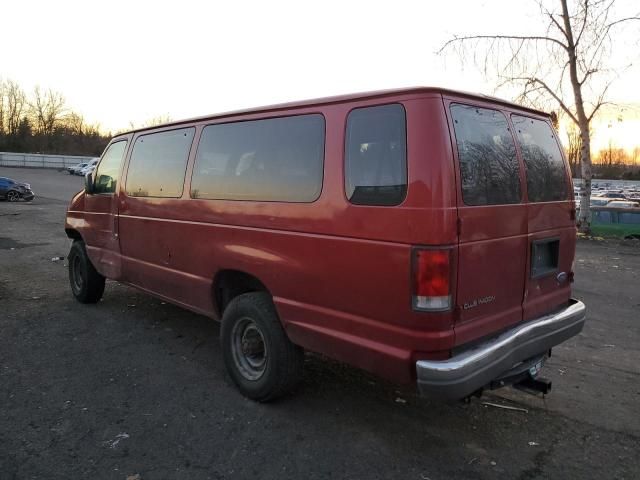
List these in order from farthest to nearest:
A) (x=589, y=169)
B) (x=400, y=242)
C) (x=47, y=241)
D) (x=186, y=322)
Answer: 1. (x=589, y=169)
2. (x=47, y=241)
3. (x=186, y=322)
4. (x=400, y=242)

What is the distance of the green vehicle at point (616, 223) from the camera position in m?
14.4

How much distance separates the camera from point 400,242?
2756 mm

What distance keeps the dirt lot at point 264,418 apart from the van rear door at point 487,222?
0.85 metres

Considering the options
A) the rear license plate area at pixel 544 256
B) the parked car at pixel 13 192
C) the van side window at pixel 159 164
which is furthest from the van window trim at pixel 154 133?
the parked car at pixel 13 192

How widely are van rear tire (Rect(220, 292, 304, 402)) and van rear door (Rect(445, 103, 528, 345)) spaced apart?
1291 millimetres

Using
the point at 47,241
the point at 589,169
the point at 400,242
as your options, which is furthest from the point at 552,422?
the point at 589,169

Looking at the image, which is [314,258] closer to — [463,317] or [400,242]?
[400,242]

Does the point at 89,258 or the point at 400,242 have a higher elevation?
the point at 400,242

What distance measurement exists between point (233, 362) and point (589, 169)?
46.1 ft

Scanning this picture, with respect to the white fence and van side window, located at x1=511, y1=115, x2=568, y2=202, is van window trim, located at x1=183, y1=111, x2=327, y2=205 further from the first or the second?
the white fence

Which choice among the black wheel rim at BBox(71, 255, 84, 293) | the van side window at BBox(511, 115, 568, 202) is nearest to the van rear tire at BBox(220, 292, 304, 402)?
the van side window at BBox(511, 115, 568, 202)

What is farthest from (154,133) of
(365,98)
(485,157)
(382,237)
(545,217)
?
A: (545,217)

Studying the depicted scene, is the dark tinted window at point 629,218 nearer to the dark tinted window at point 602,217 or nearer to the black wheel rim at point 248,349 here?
the dark tinted window at point 602,217

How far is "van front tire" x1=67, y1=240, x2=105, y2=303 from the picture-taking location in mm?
6203
